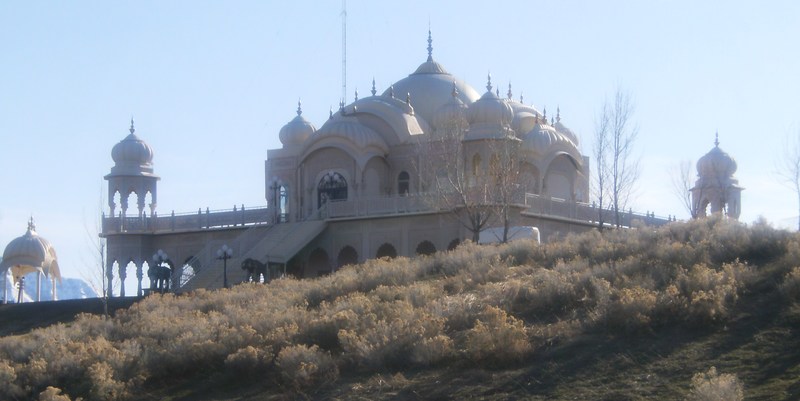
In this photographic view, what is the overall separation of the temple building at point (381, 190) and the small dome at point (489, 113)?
0.15 feet

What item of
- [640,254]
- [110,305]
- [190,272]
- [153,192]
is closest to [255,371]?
[640,254]

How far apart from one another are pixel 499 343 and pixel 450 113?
27.0 m

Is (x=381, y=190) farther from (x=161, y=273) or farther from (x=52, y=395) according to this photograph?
(x=52, y=395)

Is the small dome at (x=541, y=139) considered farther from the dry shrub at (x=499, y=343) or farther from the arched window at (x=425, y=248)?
the dry shrub at (x=499, y=343)

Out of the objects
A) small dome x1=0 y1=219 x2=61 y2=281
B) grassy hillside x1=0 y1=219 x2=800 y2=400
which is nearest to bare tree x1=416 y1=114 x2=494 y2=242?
grassy hillside x1=0 y1=219 x2=800 y2=400

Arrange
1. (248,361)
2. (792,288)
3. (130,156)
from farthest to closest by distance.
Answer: (130,156), (248,361), (792,288)

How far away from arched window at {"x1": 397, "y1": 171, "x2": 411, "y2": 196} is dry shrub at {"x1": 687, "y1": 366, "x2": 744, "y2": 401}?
3079 centimetres

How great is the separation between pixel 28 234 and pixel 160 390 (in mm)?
30776

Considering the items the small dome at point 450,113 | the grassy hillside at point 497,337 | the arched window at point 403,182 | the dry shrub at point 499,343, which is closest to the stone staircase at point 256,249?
the arched window at point 403,182

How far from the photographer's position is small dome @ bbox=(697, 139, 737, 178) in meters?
51.1

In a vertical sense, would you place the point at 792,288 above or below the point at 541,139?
below

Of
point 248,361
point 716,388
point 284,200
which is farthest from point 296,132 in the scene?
point 716,388

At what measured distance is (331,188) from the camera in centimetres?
4700

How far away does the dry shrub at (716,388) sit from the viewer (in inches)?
582
